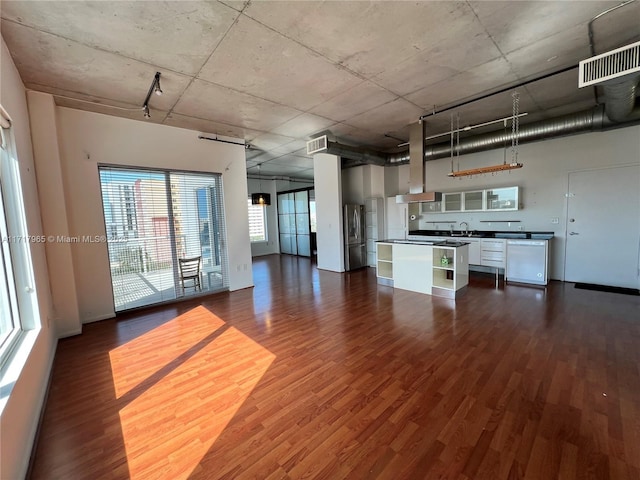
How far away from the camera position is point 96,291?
4.09 m

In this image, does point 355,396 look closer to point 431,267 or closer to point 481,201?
point 431,267

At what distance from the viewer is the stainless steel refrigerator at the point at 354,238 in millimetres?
6969

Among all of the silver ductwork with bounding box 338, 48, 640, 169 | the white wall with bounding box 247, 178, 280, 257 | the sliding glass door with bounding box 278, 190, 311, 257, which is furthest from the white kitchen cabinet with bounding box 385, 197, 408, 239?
the white wall with bounding box 247, 178, 280, 257

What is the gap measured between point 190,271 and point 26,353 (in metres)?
3.07

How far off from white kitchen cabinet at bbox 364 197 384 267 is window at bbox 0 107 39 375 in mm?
6549

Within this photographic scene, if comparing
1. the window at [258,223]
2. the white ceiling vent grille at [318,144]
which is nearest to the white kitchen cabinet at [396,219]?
the white ceiling vent grille at [318,144]

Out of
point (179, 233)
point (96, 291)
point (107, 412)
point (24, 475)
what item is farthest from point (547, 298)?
point (96, 291)

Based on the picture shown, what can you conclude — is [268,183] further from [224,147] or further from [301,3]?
[301,3]

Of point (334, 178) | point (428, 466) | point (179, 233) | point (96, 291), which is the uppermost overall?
point (334, 178)

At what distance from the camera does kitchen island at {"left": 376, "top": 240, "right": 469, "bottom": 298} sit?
4527 millimetres

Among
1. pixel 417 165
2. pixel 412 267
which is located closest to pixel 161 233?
pixel 412 267

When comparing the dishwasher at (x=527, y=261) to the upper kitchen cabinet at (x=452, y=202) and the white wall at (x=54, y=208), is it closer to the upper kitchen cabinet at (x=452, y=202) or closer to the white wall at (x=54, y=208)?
the upper kitchen cabinet at (x=452, y=202)

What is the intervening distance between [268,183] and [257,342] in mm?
8347

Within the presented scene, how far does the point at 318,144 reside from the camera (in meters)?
5.23
